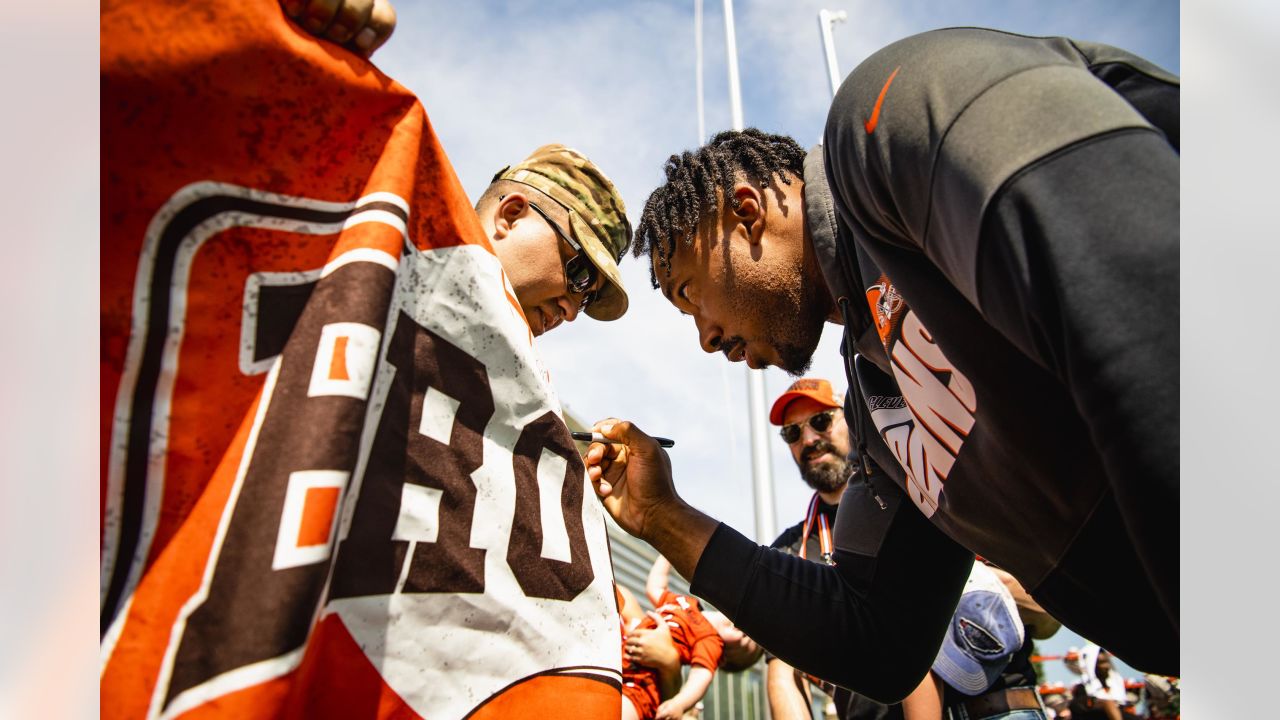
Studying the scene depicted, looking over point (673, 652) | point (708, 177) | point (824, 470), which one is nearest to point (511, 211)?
point (708, 177)

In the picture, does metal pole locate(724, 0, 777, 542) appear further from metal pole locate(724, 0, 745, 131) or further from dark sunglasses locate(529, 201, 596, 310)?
dark sunglasses locate(529, 201, 596, 310)

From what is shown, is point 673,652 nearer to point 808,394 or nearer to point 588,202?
point 808,394

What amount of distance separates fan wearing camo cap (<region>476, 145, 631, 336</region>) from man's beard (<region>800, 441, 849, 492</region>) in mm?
2713

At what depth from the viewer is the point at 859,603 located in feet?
7.38

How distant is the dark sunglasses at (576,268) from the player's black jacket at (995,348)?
0.74 m

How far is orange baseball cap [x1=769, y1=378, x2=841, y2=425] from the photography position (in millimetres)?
5207

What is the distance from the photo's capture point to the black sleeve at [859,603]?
7.16 ft

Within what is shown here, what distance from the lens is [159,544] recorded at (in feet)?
2.84

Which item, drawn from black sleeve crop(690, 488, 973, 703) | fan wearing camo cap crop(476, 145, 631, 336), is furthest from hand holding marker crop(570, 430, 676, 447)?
fan wearing camo cap crop(476, 145, 631, 336)

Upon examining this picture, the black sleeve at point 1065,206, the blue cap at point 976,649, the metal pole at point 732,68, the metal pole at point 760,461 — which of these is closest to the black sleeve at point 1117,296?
the black sleeve at point 1065,206

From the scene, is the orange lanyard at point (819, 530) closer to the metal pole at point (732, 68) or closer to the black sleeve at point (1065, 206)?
the black sleeve at point (1065, 206)

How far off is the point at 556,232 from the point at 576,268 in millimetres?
137
